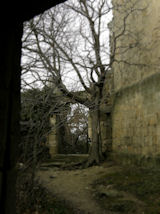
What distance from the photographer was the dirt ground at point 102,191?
387 centimetres

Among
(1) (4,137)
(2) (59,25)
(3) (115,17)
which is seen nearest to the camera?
(1) (4,137)

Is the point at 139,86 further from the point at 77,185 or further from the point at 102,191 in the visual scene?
the point at 102,191

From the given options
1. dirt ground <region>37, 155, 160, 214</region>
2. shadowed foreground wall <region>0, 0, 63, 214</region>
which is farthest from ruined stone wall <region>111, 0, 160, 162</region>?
shadowed foreground wall <region>0, 0, 63, 214</region>

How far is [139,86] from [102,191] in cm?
372

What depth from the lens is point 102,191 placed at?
15.7 feet

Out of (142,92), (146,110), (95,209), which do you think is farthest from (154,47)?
(95,209)

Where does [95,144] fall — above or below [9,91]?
below

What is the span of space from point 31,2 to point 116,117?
7773mm

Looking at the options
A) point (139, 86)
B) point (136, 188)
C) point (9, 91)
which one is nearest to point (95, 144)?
point (139, 86)

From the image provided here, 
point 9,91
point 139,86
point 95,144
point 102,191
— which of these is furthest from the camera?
point 95,144

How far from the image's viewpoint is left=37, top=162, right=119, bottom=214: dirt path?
4.08m

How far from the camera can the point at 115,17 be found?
30.0 ft

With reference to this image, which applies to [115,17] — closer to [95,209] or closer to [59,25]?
[59,25]

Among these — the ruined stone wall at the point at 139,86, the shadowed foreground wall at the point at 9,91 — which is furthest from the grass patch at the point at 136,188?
the shadowed foreground wall at the point at 9,91
